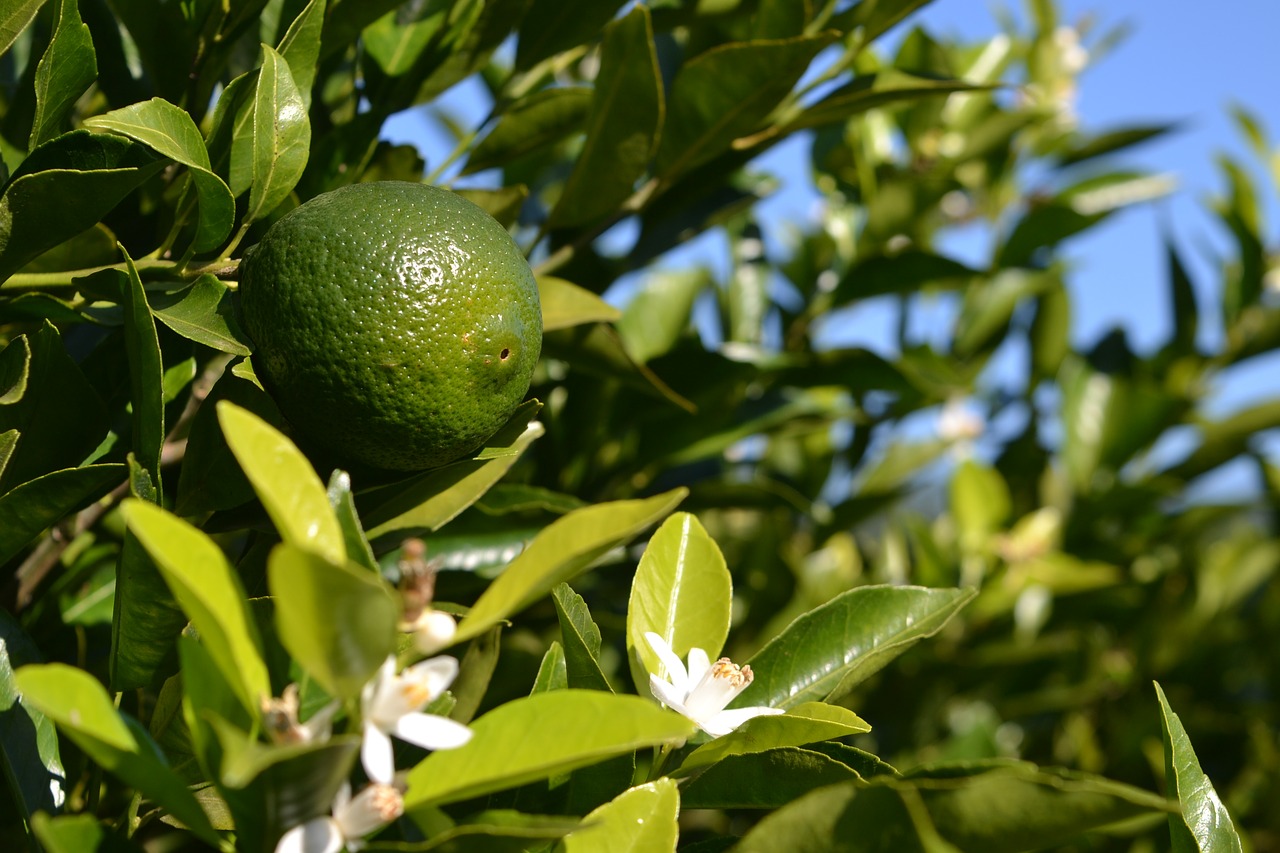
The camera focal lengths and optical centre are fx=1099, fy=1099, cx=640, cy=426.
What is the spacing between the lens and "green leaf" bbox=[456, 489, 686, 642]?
560 millimetres

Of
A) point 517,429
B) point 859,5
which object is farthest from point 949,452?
point 517,429

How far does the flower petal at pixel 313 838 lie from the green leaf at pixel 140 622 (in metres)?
0.22

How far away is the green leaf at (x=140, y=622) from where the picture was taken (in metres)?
0.72

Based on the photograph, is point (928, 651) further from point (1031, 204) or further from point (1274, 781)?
point (1031, 204)

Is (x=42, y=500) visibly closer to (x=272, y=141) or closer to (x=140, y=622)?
(x=140, y=622)

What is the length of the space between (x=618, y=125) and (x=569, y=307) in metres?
0.21

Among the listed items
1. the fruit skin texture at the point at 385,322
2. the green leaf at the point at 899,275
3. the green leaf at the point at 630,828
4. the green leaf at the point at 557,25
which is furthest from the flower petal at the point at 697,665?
the green leaf at the point at 899,275

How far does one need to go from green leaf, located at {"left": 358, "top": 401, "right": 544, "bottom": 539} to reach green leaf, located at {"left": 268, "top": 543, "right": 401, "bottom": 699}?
0.36 m

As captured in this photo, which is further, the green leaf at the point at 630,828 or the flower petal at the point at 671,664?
the flower petal at the point at 671,664

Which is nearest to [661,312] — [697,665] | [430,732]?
[697,665]

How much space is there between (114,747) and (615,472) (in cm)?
112

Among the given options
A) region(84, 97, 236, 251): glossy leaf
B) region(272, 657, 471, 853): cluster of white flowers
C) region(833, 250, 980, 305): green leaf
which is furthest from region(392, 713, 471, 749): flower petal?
region(833, 250, 980, 305): green leaf

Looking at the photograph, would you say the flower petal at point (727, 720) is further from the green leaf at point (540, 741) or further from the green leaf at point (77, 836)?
the green leaf at point (77, 836)

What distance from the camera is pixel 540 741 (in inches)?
23.3
